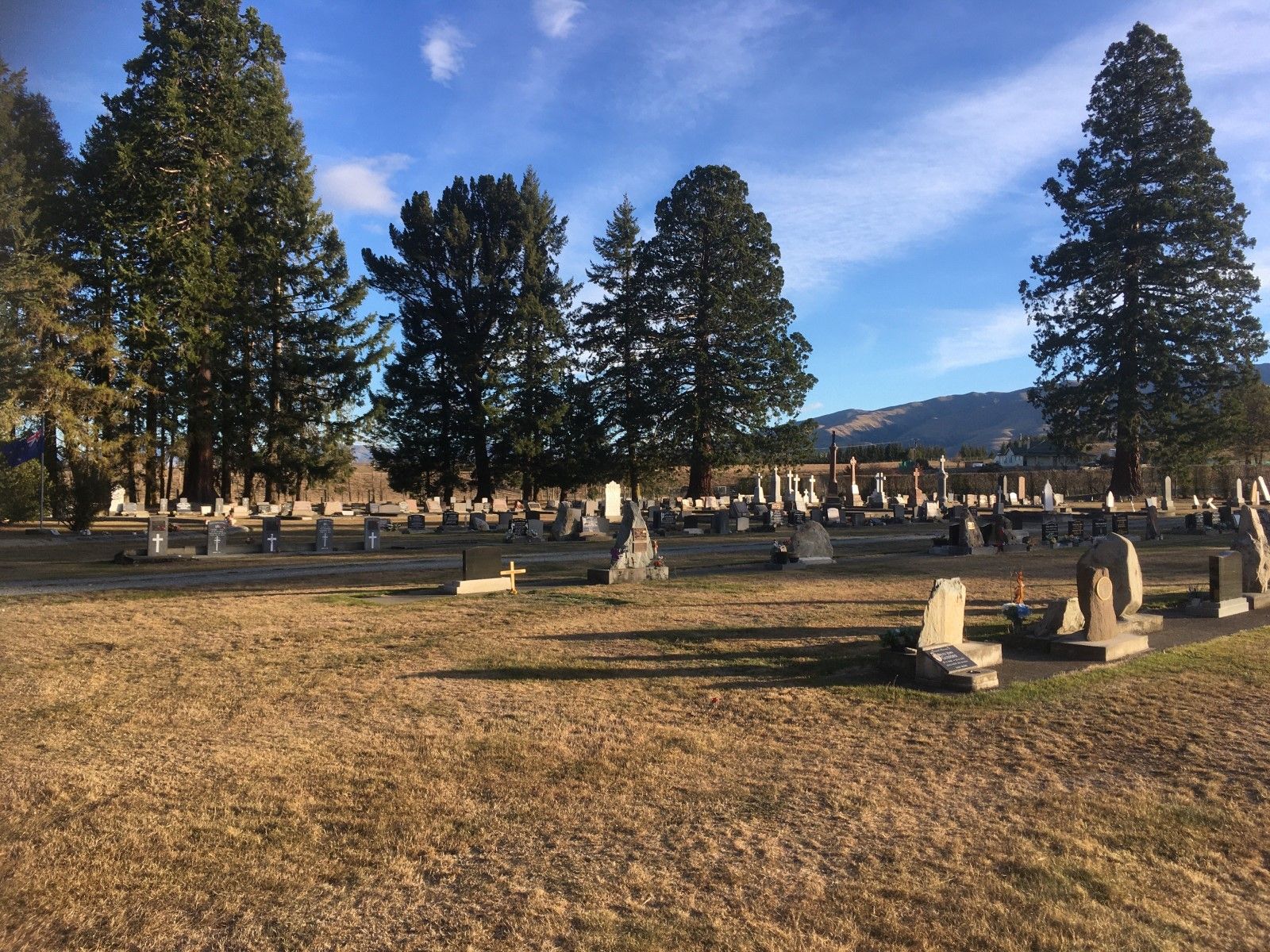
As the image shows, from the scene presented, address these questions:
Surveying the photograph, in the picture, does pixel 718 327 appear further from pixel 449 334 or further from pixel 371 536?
pixel 371 536

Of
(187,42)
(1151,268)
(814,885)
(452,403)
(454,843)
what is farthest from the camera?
(452,403)

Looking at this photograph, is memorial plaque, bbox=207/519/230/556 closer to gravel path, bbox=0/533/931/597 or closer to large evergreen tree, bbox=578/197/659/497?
gravel path, bbox=0/533/931/597

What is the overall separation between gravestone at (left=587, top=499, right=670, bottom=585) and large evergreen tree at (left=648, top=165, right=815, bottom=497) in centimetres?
2517

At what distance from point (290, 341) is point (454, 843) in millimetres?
38884

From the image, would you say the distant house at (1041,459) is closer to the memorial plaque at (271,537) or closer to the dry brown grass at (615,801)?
the memorial plaque at (271,537)

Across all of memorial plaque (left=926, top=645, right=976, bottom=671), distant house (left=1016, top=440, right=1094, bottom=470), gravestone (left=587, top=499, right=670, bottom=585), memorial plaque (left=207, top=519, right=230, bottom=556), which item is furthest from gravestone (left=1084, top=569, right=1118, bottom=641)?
distant house (left=1016, top=440, right=1094, bottom=470)

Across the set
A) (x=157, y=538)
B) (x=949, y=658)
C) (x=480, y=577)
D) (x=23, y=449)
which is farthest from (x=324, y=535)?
(x=949, y=658)

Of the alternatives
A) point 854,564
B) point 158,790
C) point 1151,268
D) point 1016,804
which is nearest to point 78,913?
point 158,790

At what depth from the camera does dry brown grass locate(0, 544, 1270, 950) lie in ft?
10.6

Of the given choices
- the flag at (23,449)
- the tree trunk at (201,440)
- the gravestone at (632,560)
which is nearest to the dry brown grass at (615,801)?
the gravestone at (632,560)

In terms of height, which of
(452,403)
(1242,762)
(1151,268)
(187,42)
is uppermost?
(187,42)

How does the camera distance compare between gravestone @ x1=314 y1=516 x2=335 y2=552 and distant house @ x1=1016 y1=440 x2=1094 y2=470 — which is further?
distant house @ x1=1016 y1=440 x2=1094 y2=470

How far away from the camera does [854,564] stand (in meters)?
17.2

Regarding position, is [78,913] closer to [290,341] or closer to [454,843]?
[454,843]
